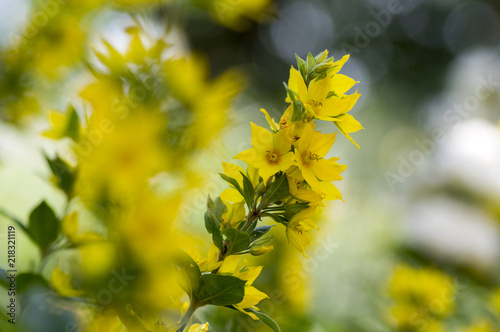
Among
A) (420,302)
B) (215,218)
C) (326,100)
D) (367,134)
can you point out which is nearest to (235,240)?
(215,218)

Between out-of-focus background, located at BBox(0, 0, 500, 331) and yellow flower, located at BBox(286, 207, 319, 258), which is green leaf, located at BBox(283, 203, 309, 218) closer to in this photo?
yellow flower, located at BBox(286, 207, 319, 258)

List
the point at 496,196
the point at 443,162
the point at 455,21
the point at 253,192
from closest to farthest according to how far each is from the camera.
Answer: the point at 253,192
the point at 496,196
the point at 443,162
the point at 455,21

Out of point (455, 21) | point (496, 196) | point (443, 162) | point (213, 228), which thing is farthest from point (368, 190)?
point (213, 228)

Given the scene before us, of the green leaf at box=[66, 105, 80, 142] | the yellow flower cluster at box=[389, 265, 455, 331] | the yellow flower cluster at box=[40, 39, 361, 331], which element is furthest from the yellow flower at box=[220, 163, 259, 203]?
the yellow flower cluster at box=[389, 265, 455, 331]

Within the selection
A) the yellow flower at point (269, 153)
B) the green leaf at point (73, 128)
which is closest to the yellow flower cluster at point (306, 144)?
the yellow flower at point (269, 153)

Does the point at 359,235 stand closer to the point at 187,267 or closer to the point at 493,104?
the point at 493,104

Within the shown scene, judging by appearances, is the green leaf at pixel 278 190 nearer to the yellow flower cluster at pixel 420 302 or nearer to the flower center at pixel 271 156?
the flower center at pixel 271 156

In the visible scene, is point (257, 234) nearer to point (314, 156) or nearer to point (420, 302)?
point (314, 156)
